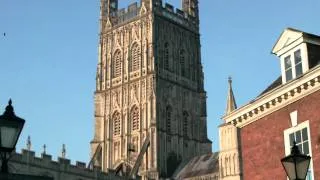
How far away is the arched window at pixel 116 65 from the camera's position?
77.9 metres

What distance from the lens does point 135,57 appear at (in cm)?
7650

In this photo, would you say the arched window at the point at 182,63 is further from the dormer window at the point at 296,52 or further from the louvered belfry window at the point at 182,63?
the dormer window at the point at 296,52

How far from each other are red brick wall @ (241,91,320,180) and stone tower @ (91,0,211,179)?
149ft

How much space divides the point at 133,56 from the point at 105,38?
6.01 meters

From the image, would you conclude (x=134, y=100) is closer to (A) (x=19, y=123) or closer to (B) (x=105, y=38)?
(B) (x=105, y=38)

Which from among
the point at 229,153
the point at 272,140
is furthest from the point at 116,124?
the point at 272,140

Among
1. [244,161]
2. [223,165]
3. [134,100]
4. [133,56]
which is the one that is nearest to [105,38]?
[133,56]

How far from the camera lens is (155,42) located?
75188 mm

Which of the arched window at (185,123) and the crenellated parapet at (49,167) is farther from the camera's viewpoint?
the arched window at (185,123)

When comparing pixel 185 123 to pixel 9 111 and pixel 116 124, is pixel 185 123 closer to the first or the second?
pixel 116 124

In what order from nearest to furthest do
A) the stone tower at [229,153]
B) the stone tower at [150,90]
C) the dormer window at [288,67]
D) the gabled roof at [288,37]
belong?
the gabled roof at [288,37], the dormer window at [288,67], the stone tower at [229,153], the stone tower at [150,90]

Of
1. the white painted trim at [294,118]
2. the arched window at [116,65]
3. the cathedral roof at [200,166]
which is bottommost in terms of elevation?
the white painted trim at [294,118]

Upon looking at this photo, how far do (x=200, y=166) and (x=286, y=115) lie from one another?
4924cm

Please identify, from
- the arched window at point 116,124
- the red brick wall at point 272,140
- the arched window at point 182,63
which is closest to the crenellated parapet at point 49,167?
the arched window at point 116,124
